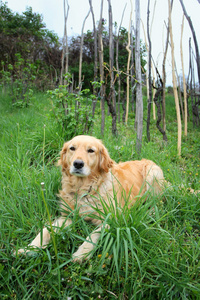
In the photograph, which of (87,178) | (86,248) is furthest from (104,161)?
(86,248)

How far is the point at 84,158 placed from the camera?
192 cm

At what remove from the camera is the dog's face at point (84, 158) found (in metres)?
1.87

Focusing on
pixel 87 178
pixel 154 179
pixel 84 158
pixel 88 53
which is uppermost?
pixel 88 53

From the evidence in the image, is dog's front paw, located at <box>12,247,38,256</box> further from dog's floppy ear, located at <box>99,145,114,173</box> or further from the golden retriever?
dog's floppy ear, located at <box>99,145,114,173</box>

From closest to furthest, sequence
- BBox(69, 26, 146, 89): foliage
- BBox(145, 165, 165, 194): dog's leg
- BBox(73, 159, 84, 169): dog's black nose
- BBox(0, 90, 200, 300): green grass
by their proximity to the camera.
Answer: BBox(0, 90, 200, 300): green grass → BBox(73, 159, 84, 169): dog's black nose → BBox(145, 165, 165, 194): dog's leg → BBox(69, 26, 146, 89): foliage

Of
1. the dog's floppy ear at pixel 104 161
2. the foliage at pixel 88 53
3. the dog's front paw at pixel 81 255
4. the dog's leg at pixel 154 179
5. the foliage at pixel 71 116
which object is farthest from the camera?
the foliage at pixel 88 53

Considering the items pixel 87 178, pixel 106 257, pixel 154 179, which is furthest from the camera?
pixel 154 179

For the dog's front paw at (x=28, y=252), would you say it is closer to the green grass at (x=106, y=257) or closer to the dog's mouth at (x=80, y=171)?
the green grass at (x=106, y=257)

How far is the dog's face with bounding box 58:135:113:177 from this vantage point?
73.5 inches

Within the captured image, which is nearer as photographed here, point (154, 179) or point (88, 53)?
point (154, 179)

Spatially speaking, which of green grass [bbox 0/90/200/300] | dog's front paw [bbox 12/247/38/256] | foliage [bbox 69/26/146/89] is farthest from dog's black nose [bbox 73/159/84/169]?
foliage [bbox 69/26/146/89]

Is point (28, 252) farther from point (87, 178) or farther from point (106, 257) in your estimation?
Result: point (87, 178)

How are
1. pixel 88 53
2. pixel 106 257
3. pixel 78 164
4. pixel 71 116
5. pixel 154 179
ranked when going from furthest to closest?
pixel 88 53
pixel 71 116
pixel 154 179
pixel 78 164
pixel 106 257

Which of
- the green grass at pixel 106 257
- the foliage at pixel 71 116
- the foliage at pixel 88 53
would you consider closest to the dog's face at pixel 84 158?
the green grass at pixel 106 257
